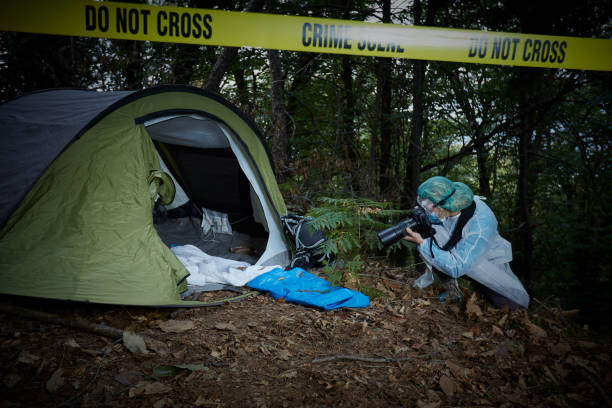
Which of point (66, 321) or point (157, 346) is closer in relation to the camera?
point (157, 346)

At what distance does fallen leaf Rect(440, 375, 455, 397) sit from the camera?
1848 mm

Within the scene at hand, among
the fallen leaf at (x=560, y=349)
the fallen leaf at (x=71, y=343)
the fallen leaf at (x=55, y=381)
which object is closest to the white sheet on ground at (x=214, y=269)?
the fallen leaf at (x=71, y=343)

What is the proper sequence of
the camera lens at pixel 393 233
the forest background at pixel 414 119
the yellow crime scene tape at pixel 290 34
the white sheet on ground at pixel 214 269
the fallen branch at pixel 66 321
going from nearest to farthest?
the fallen branch at pixel 66 321
the camera lens at pixel 393 233
the yellow crime scene tape at pixel 290 34
the white sheet on ground at pixel 214 269
the forest background at pixel 414 119

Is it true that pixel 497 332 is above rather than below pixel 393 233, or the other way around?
below

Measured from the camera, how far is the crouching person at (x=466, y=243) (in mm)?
2533

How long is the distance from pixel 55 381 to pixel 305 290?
5.82 ft

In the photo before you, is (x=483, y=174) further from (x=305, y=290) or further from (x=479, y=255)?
(x=305, y=290)

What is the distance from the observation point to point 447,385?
1896 millimetres

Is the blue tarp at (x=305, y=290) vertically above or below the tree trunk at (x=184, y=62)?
below

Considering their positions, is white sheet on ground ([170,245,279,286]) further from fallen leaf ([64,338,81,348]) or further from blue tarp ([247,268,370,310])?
fallen leaf ([64,338,81,348])

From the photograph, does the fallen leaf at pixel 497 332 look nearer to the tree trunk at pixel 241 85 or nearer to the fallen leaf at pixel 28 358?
the fallen leaf at pixel 28 358

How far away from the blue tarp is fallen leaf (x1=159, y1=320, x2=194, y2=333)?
0.83m

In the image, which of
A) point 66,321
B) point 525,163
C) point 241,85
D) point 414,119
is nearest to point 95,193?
point 66,321

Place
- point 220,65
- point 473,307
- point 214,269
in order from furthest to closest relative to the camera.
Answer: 1. point 220,65
2. point 214,269
3. point 473,307
